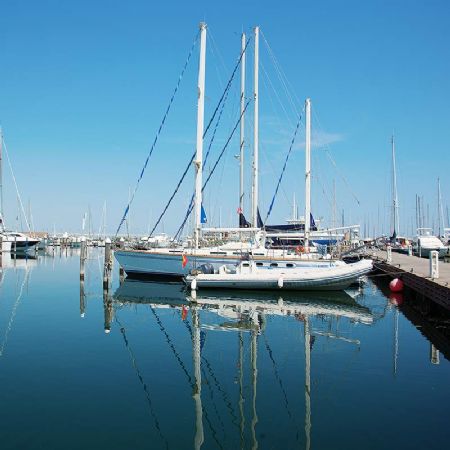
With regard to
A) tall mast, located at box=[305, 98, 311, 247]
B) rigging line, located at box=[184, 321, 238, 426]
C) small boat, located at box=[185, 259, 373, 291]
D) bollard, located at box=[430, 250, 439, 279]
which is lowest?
rigging line, located at box=[184, 321, 238, 426]

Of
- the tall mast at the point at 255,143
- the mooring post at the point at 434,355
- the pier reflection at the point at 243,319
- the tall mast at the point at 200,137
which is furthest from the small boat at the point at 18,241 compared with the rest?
the mooring post at the point at 434,355

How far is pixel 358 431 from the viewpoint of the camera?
351 inches

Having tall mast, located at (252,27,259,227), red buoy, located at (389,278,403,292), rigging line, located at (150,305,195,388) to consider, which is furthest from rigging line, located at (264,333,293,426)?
tall mast, located at (252,27,259,227)

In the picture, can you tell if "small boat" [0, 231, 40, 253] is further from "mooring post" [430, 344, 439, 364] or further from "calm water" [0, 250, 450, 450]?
"mooring post" [430, 344, 439, 364]

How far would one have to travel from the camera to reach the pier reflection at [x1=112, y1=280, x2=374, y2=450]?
9820 mm

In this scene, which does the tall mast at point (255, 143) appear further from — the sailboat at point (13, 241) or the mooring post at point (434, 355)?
the sailboat at point (13, 241)

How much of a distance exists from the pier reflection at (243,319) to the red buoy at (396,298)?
234 centimetres

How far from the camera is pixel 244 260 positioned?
30.3 meters

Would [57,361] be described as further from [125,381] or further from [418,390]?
[418,390]

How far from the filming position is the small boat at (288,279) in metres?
27.5

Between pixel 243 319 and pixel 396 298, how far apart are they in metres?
12.2

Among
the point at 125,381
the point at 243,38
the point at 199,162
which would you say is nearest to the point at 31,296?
the point at 199,162

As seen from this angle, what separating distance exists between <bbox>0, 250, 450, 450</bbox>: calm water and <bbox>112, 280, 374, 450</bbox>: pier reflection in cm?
6

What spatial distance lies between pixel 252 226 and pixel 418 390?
74.6ft
